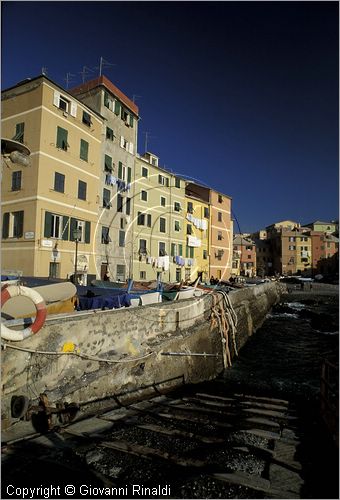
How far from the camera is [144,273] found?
90.1ft

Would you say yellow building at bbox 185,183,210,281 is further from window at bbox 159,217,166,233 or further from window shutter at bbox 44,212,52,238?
window shutter at bbox 44,212,52,238

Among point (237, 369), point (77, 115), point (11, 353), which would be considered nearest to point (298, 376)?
point (237, 369)

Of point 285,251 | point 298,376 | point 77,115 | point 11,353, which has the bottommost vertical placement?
point 298,376

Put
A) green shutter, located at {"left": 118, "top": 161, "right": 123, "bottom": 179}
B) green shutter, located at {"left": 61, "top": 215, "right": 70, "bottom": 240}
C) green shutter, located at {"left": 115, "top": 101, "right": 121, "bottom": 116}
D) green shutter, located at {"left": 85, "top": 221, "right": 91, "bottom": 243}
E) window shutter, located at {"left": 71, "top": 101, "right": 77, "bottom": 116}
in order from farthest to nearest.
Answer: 1. green shutter, located at {"left": 115, "top": 101, "right": 121, "bottom": 116}
2. green shutter, located at {"left": 118, "top": 161, "right": 123, "bottom": 179}
3. green shutter, located at {"left": 85, "top": 221, "right": 91, "bottom": 243}
4. window shutter, located at {"left": 71, "top": 101, "right": 77, "bottom": 116}
5. green shutter, located at {"left": 61, "top": 215, "right": 70, "bottom": 240}

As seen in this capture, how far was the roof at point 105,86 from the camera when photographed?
2695 cm

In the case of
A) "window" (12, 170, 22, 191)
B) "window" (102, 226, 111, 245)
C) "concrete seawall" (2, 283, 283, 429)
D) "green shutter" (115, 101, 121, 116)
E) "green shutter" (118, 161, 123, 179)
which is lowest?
"concrete seawall" (2, 283, 283, 429)

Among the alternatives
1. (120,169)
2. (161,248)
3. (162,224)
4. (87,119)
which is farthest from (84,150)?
(161,248)

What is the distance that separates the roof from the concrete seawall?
2478cm

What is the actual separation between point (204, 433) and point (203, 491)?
5.36ft

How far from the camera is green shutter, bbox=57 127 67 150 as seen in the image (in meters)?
22.2

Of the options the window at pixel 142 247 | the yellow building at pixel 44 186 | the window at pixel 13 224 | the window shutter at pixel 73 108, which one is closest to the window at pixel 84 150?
the yellow building at pixel 44 186

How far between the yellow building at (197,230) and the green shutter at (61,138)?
1292 cm

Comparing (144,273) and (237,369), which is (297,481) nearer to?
(237,369)

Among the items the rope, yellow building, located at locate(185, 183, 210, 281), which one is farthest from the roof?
the rope
